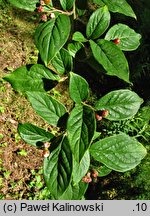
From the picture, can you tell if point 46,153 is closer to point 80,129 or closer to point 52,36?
point 80,129

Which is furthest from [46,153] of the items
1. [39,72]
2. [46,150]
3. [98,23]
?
[98,23]

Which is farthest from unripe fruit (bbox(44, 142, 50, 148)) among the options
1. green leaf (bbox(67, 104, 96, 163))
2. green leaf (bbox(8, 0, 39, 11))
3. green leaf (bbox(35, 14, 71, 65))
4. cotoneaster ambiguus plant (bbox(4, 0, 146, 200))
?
green leaf (bbox(8, 0, 39, 11))

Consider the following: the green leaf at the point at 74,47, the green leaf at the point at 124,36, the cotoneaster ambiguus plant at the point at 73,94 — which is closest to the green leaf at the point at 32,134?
the cotoneaster ambiguus plant at the point at 73,94

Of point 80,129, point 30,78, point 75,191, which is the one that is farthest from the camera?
point 75,191

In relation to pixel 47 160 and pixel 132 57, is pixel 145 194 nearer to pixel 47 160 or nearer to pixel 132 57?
pixel 132 57

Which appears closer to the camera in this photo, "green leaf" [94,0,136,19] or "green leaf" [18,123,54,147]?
"green leaf" [94,0,136,19]

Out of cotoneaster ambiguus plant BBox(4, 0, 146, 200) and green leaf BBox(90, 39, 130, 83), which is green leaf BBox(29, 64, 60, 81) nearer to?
Answer: cotoneaster ambiguus plant BBox(4, 0, 146, 200)
